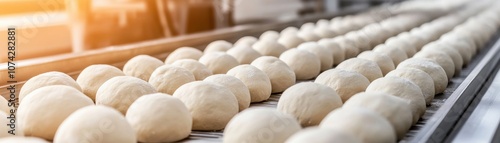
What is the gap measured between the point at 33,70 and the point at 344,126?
1145 mm

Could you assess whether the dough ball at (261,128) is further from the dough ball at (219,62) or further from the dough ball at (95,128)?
the dough ball at (219,62)

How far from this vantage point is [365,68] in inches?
68.5

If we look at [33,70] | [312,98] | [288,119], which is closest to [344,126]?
[288,119]

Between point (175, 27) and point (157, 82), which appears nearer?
point (157, 82)

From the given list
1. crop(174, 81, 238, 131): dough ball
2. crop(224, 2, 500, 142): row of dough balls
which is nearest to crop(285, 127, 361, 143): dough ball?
crop(224, 2, 500, 142): row of dough balls

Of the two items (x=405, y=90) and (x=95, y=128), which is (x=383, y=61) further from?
(x=95, y=128)

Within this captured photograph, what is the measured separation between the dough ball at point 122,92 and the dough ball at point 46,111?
0.40ft

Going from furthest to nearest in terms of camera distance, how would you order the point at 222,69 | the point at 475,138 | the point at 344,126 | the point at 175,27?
1. the point at 175,27
2. the point at 222,69
3. the point at 475,138
4. the point at 344,126

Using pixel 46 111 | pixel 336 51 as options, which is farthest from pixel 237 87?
pixel 336 51

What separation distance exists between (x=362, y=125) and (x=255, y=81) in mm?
671

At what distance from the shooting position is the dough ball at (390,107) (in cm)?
118

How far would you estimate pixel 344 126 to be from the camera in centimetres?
101

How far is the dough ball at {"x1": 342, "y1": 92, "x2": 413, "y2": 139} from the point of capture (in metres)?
1.18

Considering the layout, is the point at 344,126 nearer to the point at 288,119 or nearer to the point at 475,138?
the point at 288,119
